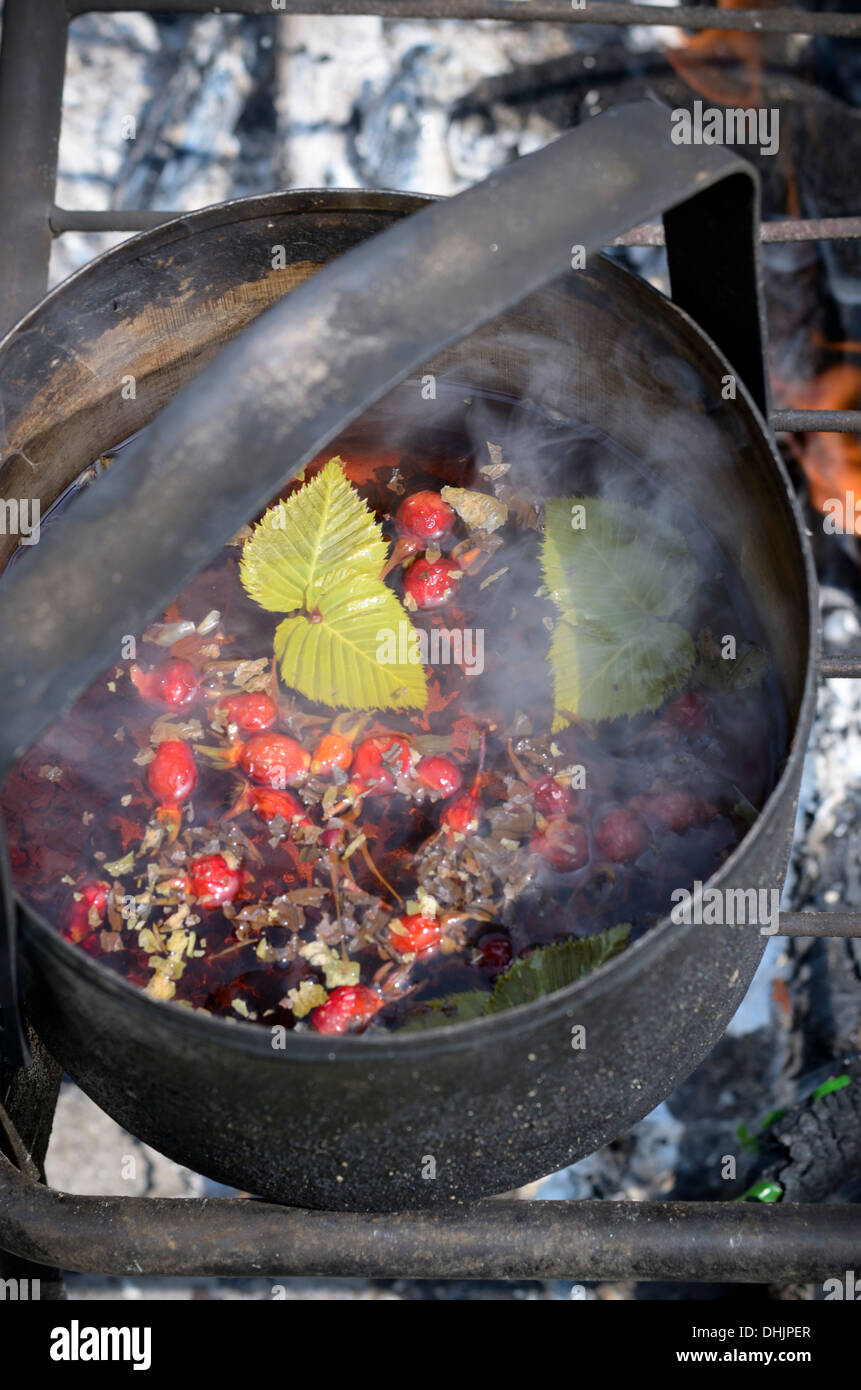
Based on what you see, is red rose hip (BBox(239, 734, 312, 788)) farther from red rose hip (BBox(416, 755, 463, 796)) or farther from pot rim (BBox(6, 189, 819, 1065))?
pot rim (BBox(6, 189, 819, 1065))

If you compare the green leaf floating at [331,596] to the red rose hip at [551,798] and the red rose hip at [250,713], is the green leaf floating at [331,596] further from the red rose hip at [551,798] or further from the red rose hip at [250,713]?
the red rose hip at [551,798]

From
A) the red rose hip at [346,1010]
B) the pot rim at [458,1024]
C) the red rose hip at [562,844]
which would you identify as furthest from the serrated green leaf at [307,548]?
the pot rim at [458,1024]

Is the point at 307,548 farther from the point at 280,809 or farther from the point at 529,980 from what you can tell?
the point at 529,980

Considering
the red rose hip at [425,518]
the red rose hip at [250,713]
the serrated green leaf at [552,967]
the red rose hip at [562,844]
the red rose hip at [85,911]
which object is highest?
the red rose hip at [425,518]

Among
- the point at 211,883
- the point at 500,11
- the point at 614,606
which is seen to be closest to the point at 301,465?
the point at 211,883

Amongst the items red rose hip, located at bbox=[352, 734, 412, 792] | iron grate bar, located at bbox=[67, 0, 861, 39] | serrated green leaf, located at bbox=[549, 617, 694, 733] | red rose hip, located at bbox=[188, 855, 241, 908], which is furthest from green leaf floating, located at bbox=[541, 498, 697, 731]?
iron grate bar, located at bbox=[67, 0, 861, 39]

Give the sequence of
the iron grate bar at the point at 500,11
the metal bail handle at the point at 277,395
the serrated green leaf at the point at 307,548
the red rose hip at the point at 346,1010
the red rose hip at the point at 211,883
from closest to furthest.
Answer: the metal bail handle at the point at 277,395
the red rose hip at the point at 346,1010
the red rose hip at the point at 211,883
the serrated green leaf at the point at 307,548
the iron grate bar at the point at 500,11

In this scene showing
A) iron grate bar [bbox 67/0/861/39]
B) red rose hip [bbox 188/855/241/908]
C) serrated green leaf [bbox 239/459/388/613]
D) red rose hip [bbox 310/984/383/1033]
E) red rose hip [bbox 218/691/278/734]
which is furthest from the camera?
iron grate bar [bbox 67/0/861/39]
